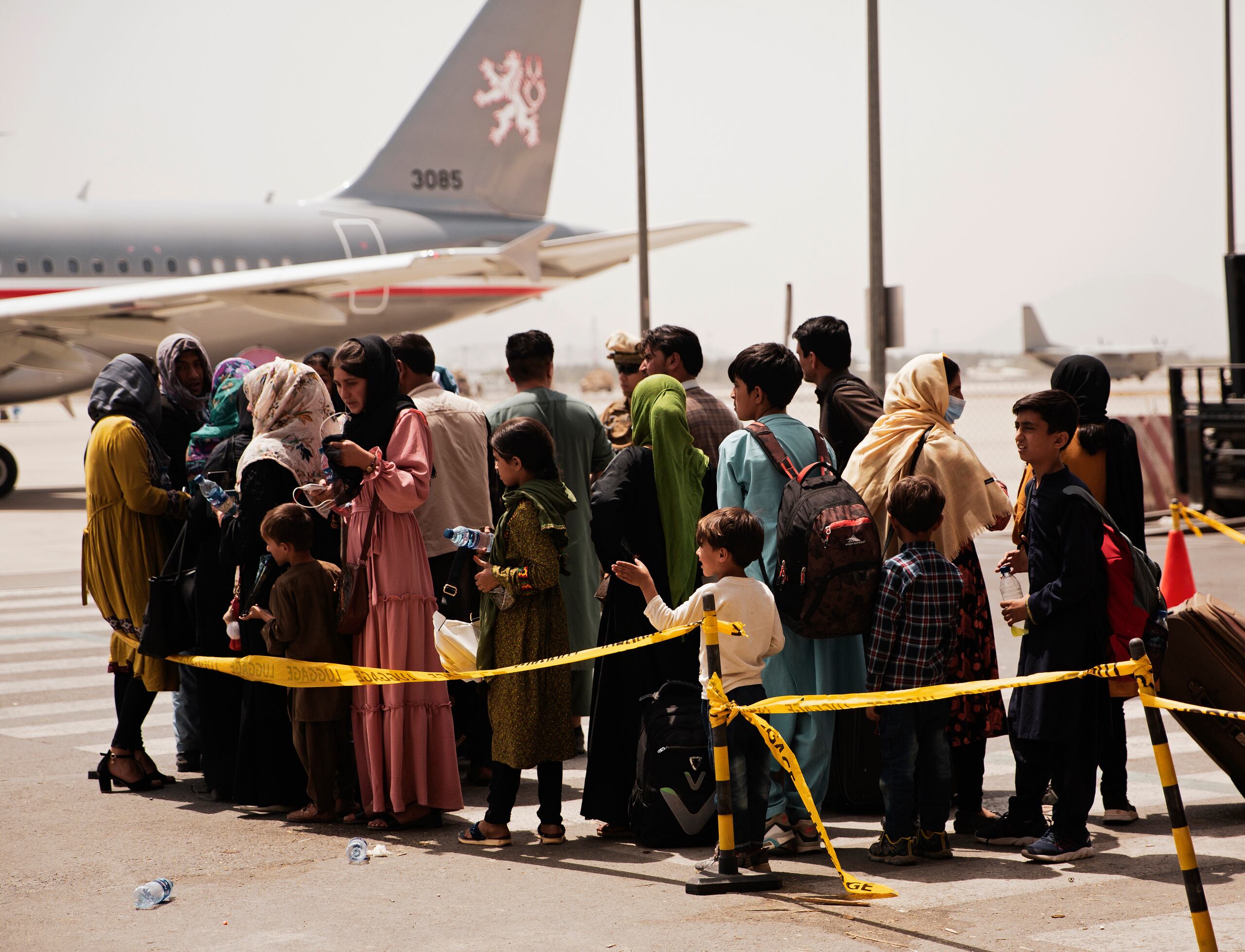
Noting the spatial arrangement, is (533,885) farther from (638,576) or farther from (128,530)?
(128,530)

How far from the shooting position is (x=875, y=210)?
1337 centimetres

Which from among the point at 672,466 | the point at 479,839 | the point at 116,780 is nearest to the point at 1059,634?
the point at 672,466

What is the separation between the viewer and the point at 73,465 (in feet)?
97.9

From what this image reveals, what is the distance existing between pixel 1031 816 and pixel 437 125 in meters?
27.9

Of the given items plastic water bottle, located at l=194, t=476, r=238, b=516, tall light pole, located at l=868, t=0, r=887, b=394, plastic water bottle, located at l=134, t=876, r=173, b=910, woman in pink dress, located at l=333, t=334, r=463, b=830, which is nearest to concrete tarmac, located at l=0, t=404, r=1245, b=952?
plastic water bottle, located at l=134, t=876, r=173, b=910

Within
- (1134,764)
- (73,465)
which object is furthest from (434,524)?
(73,465)

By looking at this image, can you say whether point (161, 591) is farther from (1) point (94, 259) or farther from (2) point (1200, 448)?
(1) point (94, 259)

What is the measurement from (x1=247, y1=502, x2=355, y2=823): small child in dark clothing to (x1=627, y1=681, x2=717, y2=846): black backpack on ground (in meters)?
1.30

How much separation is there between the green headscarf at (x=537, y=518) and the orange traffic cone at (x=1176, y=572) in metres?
6.06

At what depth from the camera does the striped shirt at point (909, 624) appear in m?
4.98

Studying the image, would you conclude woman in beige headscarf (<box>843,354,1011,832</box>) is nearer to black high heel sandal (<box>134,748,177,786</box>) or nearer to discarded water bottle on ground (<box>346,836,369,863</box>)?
discarded water bottle on ground (<box>346,836,369,863</box>)

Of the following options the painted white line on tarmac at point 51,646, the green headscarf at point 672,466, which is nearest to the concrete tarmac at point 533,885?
the green headscarf at point 672,466

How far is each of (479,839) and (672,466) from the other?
5.40 feet

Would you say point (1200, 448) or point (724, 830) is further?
point (1200, 448)
